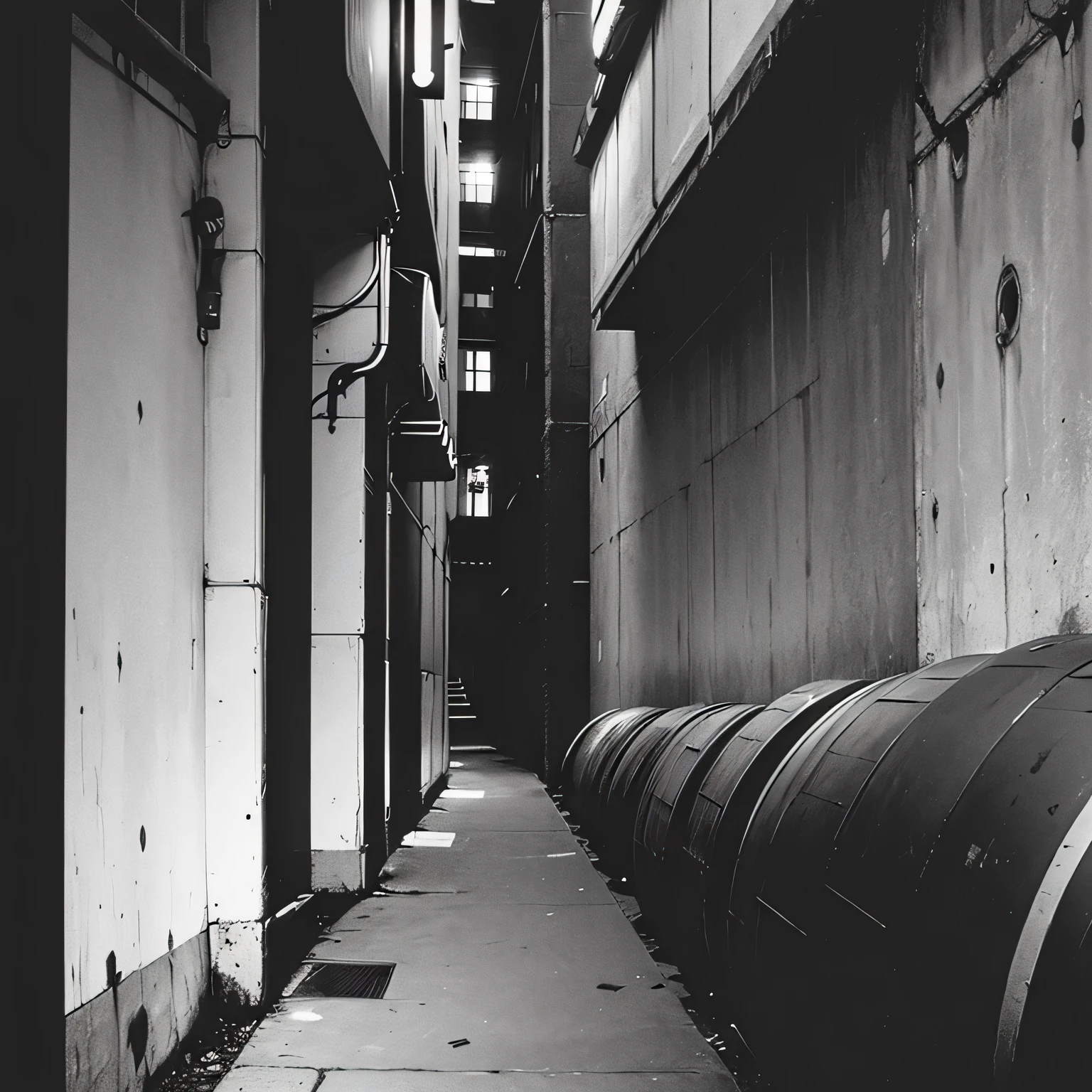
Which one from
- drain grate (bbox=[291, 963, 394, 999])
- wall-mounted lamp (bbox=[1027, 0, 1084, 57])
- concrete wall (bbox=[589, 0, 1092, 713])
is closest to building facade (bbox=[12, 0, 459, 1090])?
drain grate (bbox=[291, 963, 394, 999])

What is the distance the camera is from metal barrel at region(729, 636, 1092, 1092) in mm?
2076

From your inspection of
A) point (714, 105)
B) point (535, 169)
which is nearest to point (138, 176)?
point (714, 105)

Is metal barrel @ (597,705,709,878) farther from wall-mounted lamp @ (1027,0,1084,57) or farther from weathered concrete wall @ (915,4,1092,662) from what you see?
wall-mounted lamp @ (1027,0,1084,57)

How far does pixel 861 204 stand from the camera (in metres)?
6.09

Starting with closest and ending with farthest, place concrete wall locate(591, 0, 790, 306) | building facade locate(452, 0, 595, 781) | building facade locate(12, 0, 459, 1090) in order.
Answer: building facade locate(12, 0, 459, 1090), concrete wall locate(591, 0, 790, 306), building facade locate(452, 0, 595, 781)

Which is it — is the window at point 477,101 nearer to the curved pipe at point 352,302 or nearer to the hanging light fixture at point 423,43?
the hanging light fixture at point 423,43

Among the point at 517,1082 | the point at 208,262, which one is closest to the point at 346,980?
the point at 517,1082

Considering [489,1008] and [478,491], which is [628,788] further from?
[478,491]

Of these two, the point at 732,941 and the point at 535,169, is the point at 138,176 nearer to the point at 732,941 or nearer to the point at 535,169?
the point at 732,941

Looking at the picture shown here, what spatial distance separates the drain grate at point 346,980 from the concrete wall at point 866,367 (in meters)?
2.86

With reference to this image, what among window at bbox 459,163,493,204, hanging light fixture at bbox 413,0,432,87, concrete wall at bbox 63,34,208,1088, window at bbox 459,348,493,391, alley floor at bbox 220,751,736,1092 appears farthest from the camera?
window at bbox 459,348,493,391

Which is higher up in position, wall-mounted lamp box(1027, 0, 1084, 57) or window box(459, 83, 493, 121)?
window box(459, 83, 493, 121)

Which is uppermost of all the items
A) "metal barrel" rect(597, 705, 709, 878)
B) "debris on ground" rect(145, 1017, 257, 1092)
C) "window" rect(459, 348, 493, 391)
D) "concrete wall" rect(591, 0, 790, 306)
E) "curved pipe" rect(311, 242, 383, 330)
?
"window" rect(459, 348, 493, 391)

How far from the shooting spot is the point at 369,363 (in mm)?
6984
